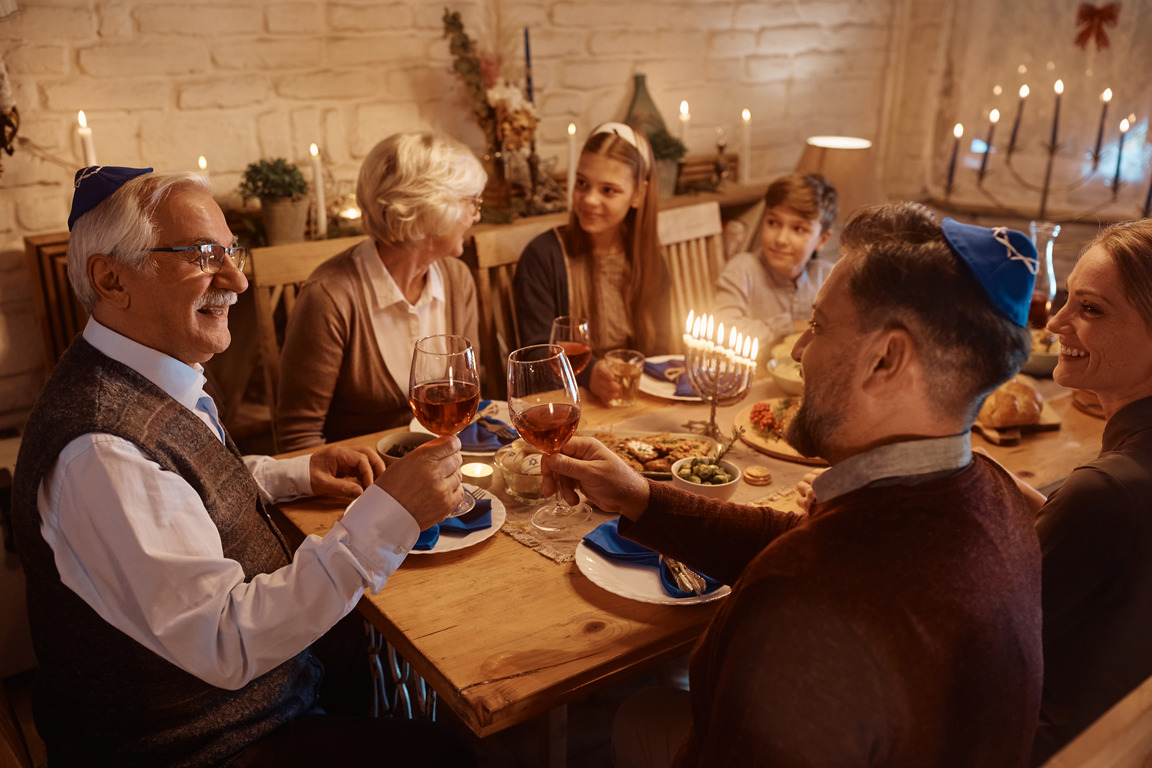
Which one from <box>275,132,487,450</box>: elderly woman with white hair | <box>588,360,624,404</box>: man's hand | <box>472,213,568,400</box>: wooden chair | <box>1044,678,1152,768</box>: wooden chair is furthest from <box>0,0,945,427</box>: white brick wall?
<box>1044,678,1152,768</box>: wooden chair

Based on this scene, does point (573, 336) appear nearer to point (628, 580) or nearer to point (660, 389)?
point (660, 389)

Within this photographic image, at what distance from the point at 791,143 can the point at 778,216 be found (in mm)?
1738

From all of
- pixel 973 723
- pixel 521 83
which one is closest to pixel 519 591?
pixel 973 723

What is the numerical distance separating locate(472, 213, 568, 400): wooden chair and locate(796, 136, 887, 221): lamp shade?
1.20 m

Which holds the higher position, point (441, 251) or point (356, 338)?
point (441, 251)

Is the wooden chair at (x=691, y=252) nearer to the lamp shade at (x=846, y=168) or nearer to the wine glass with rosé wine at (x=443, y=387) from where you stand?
→ the lamp shade at (x=846, y=168)

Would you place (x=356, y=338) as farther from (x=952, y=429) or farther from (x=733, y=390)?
(x=952, y=429)

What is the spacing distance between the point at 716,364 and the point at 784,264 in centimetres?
117

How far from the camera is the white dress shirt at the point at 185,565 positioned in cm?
113

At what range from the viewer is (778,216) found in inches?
113

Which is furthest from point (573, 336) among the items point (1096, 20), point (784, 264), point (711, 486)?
point (1096, 20)

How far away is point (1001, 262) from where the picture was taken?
0.93 meters

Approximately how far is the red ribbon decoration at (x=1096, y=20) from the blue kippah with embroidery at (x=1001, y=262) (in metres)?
3.93

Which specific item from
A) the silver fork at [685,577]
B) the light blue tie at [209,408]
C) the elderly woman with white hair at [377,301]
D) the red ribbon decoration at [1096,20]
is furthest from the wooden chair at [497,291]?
the red ribbon decoration at [1096,20]
